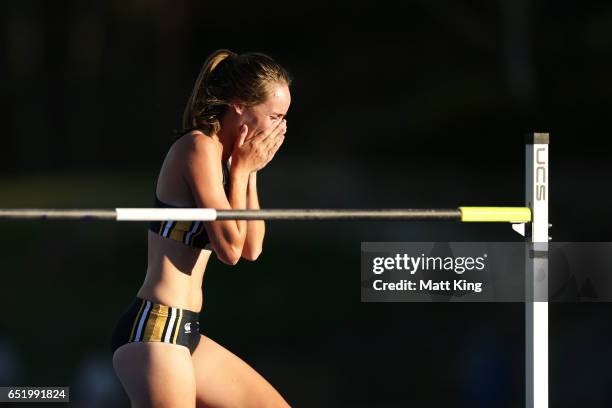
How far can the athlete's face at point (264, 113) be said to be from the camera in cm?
475

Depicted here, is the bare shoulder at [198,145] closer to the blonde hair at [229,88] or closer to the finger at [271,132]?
the blonde hair at [229,88]

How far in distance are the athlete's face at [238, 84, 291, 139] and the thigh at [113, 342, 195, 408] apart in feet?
2.87

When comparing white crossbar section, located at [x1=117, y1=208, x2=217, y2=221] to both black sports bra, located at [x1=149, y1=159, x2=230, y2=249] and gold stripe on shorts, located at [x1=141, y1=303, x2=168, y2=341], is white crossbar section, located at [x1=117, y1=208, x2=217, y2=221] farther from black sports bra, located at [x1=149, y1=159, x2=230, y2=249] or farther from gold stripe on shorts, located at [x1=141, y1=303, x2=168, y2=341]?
gold stripe on shorts, located at [x1=141, y1=303, x2=168, y2=341]

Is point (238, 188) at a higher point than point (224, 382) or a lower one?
higher

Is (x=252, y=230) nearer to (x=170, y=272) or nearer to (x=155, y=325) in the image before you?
(x=170, y=272)

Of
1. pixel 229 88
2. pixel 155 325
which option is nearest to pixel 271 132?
pixel 229 88

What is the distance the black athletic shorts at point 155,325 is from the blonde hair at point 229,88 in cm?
67

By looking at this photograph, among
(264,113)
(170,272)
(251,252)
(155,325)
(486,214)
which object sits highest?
(264,113)

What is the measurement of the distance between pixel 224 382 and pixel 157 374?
1.21 feet

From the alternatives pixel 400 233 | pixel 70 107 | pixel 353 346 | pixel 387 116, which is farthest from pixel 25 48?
pixel 353 346

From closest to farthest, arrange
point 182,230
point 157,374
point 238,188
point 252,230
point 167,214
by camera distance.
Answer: point 167,214 < point 157,374 < point 182,230 < point 238,188 < point 252,230

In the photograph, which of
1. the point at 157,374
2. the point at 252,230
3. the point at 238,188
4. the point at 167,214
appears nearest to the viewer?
the point at 167,214

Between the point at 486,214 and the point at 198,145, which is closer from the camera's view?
the point at 198,145

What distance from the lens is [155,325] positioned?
459 centimetres
